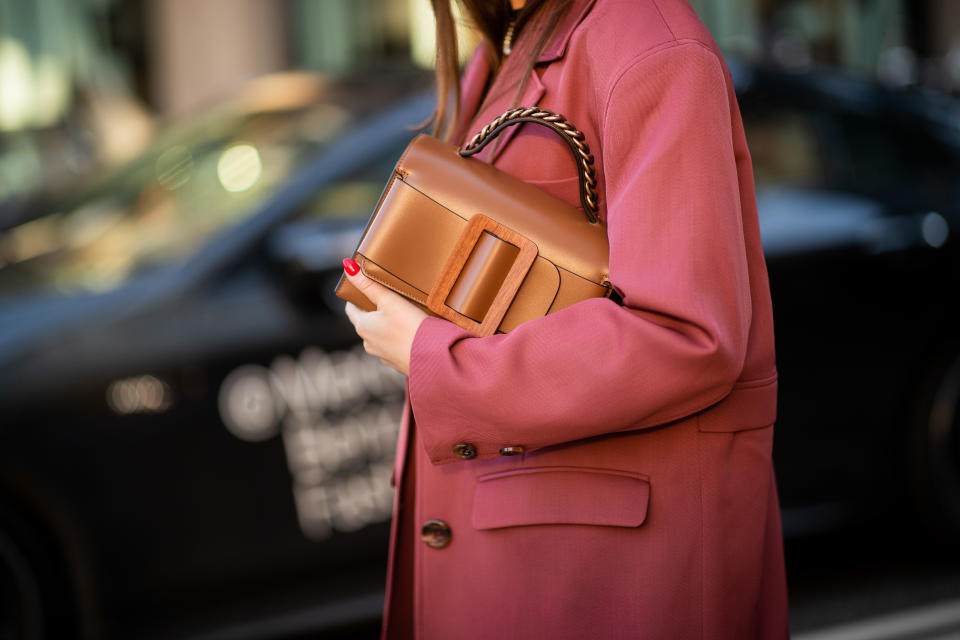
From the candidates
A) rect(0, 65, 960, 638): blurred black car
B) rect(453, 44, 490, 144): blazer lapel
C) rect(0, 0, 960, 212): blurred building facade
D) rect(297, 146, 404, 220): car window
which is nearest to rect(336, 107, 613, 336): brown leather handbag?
rect(453, 44, 490, 144): blazer lapel

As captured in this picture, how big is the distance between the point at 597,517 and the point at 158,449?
1472 millimetres

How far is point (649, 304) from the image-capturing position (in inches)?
41.3

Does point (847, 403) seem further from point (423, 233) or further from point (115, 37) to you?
point (115, 37)

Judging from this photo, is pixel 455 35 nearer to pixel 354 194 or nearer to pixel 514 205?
pixel 514 205

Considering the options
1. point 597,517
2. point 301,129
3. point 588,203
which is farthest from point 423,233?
point 301,129

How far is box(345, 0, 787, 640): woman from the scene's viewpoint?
106 cm

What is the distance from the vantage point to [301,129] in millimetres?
2934

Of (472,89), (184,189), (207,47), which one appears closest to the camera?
(472,89)

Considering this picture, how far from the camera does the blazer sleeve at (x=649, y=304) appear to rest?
41.2 inches

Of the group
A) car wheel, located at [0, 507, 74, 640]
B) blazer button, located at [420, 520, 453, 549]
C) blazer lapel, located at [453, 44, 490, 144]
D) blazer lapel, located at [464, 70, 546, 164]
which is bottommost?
car wheel, located at [0, 507, 74, 640]

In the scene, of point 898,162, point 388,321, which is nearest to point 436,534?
point 388,321

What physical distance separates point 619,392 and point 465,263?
25cm

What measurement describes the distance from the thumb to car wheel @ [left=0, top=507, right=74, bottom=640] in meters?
1.48

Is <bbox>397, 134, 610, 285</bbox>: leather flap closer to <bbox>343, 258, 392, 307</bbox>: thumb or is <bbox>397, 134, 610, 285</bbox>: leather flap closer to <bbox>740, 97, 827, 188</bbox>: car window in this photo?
<bbox>343, 258, 392, 307</bbox>: thumb
